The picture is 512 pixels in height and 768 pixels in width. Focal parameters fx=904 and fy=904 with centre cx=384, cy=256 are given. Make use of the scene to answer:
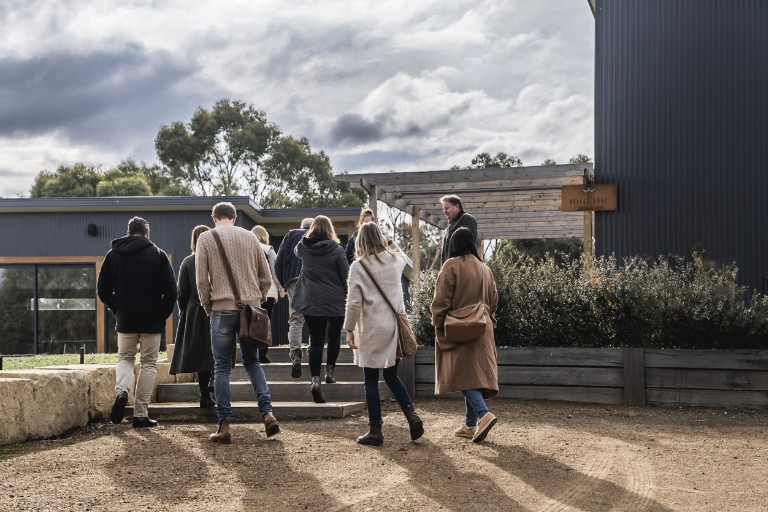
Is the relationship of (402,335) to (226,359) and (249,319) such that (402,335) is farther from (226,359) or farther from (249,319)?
(226,359)

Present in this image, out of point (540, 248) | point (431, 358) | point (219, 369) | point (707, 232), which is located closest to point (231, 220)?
point (219, 369)

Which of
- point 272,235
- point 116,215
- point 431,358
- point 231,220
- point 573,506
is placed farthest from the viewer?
point 272,235

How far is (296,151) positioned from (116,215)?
88.7ft

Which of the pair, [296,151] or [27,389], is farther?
[296,151]

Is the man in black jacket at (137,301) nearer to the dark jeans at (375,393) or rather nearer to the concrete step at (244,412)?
the concrete step at (244,412)

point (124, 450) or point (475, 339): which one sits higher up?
point (475, 339)

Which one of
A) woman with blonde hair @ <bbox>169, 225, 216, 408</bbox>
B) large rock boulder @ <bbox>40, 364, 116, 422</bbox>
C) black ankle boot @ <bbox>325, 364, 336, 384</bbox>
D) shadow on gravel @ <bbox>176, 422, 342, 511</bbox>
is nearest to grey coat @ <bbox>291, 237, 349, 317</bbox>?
black ankle boot @ <bbox>325, 364, 336, 384</bbox>

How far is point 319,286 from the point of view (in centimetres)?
856

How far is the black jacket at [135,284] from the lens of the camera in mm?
7824

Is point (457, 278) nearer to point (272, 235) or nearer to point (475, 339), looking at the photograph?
point (475, 339)

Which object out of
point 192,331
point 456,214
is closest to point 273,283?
point 192,331

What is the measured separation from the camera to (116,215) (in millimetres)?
17984

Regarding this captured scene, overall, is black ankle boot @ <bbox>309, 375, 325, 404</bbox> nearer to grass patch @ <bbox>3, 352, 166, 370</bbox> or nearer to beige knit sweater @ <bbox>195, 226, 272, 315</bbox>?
beige knit sweater @ <bbox>195, 226, 272, 315</bbox>

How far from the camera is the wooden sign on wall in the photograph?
45.1 feet
